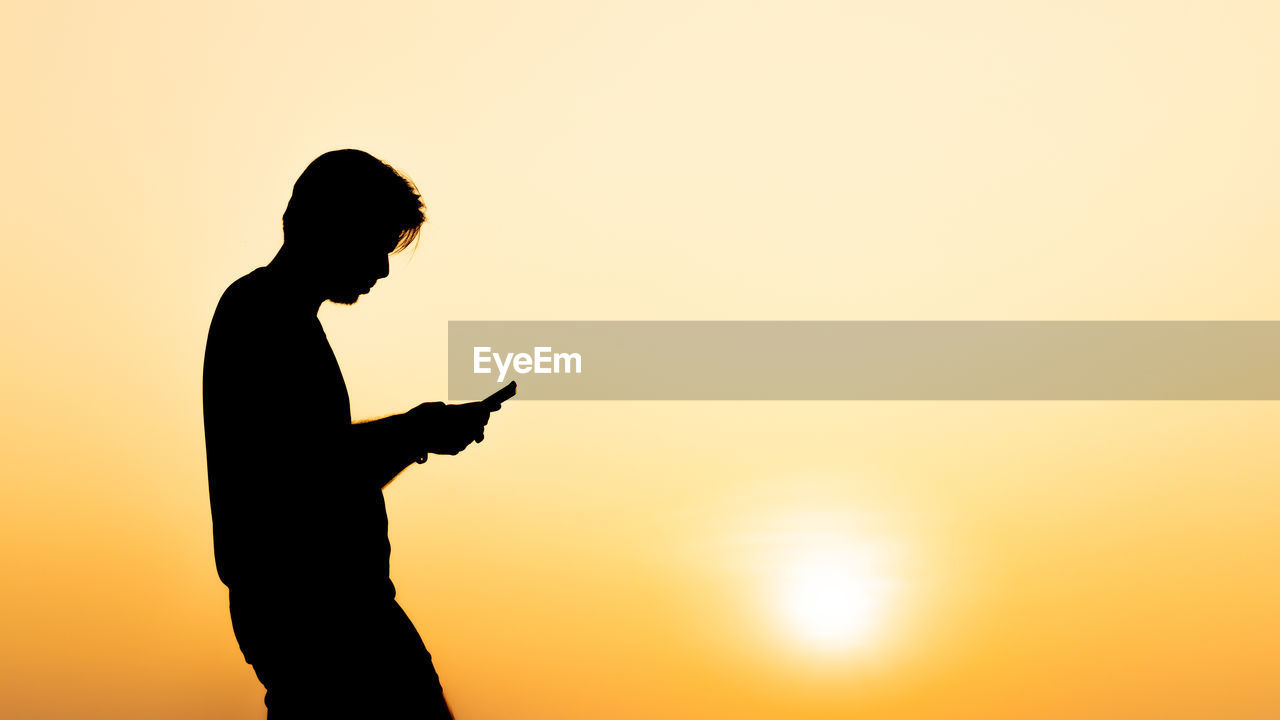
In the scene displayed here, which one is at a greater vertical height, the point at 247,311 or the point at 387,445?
the point at 247,311

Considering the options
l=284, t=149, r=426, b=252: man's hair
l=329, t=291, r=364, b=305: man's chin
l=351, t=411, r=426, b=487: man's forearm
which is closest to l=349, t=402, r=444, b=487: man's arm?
l=351, t=411, r=426, b=487: man's forearm

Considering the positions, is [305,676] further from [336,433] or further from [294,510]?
[336,433]

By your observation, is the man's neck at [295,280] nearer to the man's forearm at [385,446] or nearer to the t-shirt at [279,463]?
the t-shirt at [279,463]

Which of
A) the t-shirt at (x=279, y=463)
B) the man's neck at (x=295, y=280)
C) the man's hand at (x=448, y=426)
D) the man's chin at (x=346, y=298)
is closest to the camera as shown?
the t-shirt at (x=279, y=463)

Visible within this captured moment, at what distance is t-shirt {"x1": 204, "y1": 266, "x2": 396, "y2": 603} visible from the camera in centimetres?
264

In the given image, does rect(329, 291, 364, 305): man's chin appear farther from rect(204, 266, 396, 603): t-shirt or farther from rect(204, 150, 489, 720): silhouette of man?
rect(204, 266, 396, 603): t-shirt

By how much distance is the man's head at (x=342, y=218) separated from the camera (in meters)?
2.90

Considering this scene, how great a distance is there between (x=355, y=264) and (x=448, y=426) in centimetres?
54

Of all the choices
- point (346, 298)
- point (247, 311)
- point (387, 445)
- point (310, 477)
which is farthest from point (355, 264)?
point (310, 477)

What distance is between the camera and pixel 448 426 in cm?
320

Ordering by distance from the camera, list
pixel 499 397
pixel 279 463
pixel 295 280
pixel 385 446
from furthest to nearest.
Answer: pixel 499 397 < pixel 385 446 < pixel 295 280 < pixel 279 463

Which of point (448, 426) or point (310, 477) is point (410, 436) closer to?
point (448, 426)

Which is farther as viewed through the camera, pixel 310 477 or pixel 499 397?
pixel 499 397

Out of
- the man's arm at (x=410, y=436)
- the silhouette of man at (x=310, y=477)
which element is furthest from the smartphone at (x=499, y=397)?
the silhouette of man at (x=310, y=477)
